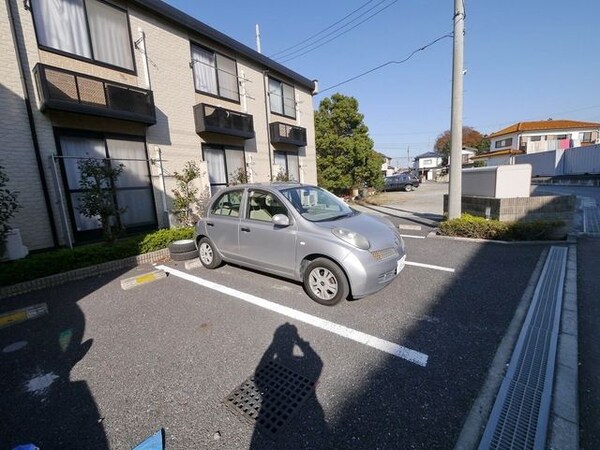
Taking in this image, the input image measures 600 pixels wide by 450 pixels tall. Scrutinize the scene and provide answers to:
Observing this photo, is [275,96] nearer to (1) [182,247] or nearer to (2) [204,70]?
(2) [204,70]

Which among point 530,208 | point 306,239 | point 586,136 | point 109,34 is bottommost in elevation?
point 530,208

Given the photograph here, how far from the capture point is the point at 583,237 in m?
5.97

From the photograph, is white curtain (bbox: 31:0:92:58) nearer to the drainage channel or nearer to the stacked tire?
the stacked tire

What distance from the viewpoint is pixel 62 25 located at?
5.87m

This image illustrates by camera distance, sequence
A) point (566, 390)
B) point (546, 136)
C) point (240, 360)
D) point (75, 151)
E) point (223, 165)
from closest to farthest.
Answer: point (566, 390) → point (240, 360) → point (75, 151) → point (223, 165) → point (546, 136)

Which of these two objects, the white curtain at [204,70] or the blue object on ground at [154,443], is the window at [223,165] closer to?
the white curtain at [204,70]

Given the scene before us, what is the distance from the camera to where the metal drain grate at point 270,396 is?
1.94 m

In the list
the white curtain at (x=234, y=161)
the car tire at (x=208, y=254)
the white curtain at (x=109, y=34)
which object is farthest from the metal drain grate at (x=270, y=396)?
the white curtain at (x=234, y=161)

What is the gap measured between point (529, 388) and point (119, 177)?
821 cm

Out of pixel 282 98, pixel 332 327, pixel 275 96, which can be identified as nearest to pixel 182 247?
pixel 332 327

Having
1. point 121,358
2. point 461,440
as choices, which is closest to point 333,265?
point 461,440

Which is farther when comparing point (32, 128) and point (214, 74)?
point (214, 74)

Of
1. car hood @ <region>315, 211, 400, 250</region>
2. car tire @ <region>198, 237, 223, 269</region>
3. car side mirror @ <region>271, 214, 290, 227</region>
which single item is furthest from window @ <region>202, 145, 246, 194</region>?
car hood @ <region>315, 211, 400, 250</region>

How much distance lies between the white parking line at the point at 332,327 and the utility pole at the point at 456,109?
5.66 meters
